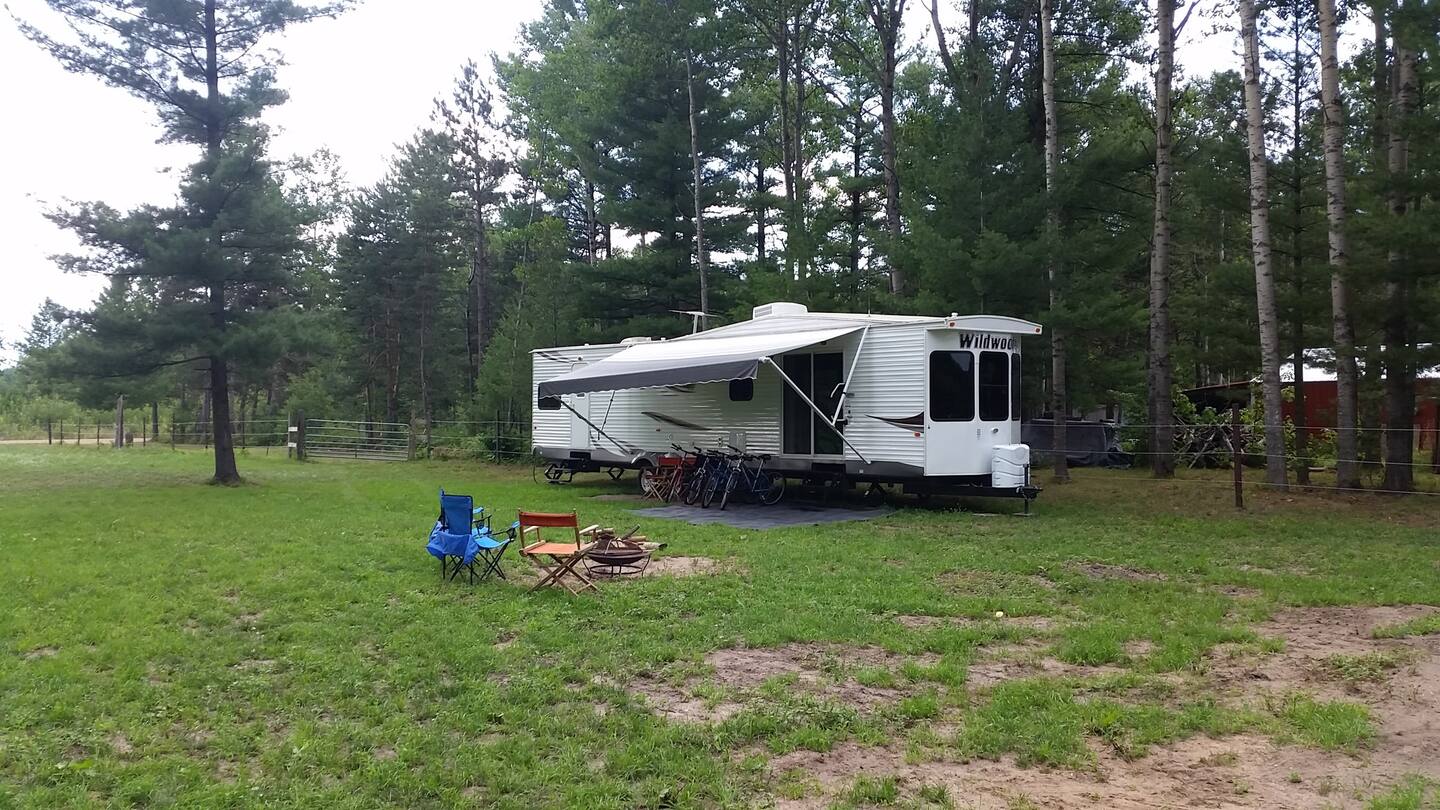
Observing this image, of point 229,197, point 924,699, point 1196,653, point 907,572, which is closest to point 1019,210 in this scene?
point 907,572

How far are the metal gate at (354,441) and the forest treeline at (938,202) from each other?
208cm

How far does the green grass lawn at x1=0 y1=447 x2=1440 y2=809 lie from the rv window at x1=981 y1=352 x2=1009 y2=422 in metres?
1.53

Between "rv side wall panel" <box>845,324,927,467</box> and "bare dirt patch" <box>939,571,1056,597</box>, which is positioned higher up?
"rv side wall panel" <box>845,324,927,467</box>

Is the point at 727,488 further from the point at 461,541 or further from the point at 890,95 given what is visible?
the point at 890,95

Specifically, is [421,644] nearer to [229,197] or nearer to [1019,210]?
[1019,210]

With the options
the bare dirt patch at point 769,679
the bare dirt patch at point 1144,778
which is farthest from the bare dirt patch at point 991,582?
the bare dirt patch at point 1144,778

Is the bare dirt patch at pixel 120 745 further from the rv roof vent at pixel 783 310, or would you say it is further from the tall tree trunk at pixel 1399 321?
the tall tree trunk at pixel 1399 321

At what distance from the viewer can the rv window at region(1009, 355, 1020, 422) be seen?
11.3 m

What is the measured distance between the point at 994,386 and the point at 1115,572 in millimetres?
4160

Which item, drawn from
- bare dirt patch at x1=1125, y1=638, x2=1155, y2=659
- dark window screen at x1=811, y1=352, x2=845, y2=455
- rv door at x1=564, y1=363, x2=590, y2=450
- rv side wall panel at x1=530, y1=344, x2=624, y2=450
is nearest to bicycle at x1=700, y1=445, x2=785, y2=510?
dark window screen at x1=811, y1=352, x2=845, y2=455

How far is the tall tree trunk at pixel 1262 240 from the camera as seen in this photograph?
12055 millimetres

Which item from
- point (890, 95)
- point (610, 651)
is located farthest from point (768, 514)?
point (890, 95)

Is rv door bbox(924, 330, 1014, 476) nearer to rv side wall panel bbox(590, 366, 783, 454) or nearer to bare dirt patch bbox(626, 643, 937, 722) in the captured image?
rv side wall panel bbox(590, 366, 783, 454)

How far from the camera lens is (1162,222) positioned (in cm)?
1421
